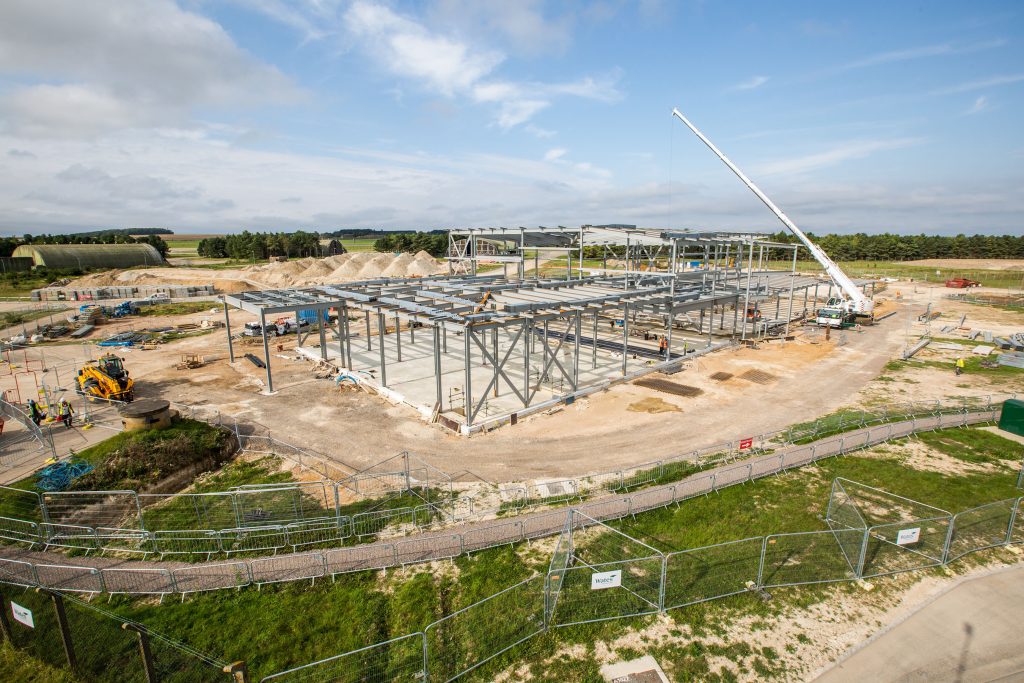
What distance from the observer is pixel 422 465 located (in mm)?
18625

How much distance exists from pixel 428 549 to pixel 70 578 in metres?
8.72

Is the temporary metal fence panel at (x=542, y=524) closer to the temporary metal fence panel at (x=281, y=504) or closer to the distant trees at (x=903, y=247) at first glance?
the temporary metal fence panel at (x=281, y=504)

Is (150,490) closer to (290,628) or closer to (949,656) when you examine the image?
(290,628)

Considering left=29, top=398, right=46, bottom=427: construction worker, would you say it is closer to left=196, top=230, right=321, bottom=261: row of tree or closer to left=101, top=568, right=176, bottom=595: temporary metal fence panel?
left=101, top=568, right=176, bottom=595: temporary metal fence panel

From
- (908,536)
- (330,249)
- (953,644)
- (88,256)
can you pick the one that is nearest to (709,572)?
(953,644)

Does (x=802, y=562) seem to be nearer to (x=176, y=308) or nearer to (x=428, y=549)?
(x=428, y=549)

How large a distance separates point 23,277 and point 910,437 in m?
108

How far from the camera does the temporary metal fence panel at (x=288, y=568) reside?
11961 mm

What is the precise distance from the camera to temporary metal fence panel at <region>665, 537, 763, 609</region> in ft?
36.6

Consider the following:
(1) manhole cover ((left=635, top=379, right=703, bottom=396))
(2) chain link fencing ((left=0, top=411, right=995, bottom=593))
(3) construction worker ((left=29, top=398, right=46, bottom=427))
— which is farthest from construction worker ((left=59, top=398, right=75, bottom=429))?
(1) manhole cover ((left=635, top=379, right=703, bottom=396))

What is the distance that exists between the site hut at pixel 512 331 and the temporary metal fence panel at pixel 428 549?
8.27 metres

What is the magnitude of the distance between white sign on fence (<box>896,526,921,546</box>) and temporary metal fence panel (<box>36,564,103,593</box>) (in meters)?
19.7

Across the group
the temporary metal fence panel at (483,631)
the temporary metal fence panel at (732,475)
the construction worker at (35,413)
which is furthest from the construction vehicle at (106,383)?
the temporary metal fence panel at (732,475)

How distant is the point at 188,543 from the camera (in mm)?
13367
